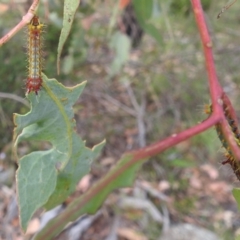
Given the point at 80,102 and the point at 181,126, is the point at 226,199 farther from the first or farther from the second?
the point at 80,102

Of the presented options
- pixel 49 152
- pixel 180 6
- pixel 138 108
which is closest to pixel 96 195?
pixel 49 152

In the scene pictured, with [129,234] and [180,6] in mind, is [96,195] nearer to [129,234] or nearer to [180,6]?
[129,234]

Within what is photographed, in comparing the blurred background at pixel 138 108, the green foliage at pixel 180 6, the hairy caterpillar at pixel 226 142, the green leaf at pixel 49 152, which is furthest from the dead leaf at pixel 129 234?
the green foliage at pixel 180 6

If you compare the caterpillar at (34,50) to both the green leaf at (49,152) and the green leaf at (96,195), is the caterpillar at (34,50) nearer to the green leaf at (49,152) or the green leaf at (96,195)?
the green leaf at (49,152)

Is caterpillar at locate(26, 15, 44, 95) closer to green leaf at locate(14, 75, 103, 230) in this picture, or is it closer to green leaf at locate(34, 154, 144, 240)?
green leaf at locate(14, 75, 103, 230)

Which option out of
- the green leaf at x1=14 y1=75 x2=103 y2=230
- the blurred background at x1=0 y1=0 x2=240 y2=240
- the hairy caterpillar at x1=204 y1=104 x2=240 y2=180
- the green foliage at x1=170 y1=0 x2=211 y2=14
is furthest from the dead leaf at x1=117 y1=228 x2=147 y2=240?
the green foliage at x1=170 y1=0 x2=211 y2=14

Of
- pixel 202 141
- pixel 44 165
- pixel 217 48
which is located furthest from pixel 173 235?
pixel 44 165
